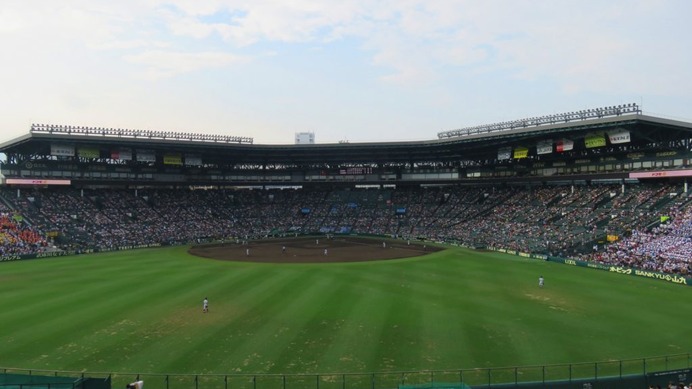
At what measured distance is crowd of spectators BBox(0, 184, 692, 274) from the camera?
2222 inches

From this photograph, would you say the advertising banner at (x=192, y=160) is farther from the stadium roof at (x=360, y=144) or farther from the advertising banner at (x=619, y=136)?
the advertising banner at (x=619, y=136)

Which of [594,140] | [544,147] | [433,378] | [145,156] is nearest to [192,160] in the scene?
[145,156]

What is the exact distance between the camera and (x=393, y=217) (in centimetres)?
9500

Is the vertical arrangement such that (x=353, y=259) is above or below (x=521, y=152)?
below

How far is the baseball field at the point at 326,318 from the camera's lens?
23422 mm

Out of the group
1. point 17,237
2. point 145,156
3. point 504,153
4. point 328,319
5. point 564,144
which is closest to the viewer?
point 328,319

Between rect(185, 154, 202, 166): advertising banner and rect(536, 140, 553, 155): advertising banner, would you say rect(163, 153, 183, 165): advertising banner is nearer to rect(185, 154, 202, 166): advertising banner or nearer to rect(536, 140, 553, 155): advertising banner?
rect(185, 154, 202, 166): advertising banner

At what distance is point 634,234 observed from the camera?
55.5m

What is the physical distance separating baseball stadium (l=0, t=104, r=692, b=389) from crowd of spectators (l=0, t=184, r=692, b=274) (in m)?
0.46

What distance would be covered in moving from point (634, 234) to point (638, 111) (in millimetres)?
17336

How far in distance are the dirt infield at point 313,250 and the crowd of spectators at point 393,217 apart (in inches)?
368

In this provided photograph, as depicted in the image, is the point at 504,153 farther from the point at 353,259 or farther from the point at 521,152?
the point at 353,259

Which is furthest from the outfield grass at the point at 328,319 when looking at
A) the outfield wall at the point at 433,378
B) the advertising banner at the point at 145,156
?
the advertising banner at the point at 145,156

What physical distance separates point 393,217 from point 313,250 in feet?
102
